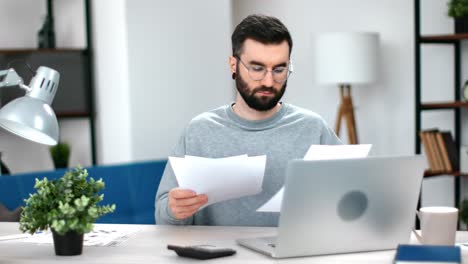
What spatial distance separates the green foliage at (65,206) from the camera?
6.11 feet

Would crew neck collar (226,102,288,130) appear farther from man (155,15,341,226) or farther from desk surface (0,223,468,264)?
desk surface (0,223,468,264)

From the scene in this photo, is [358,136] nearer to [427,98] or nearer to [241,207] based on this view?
[427,98]

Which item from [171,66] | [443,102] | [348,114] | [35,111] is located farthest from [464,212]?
[35,111]

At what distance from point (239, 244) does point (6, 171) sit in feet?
8.79

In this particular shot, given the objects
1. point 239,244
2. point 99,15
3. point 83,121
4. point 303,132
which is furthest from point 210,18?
point 239,244

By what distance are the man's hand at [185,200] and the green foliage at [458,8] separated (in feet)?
9.81

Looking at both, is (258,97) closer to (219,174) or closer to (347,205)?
(219,174)

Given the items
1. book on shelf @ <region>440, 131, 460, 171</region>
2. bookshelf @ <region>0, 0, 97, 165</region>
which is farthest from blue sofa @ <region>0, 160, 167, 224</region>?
book on shelf @ <region>440, 131, 460, 171</region>

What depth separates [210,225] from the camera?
2486mm

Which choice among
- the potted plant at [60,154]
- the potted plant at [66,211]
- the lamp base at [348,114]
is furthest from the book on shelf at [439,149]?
the potted plant at [66,211]

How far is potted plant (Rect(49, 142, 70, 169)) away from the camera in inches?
181

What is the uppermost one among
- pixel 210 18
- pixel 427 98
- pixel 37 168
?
pixel 210 18

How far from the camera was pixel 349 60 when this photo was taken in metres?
4.93

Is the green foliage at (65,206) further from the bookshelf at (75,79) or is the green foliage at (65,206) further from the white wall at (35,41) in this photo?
the white wall at (35,41)
